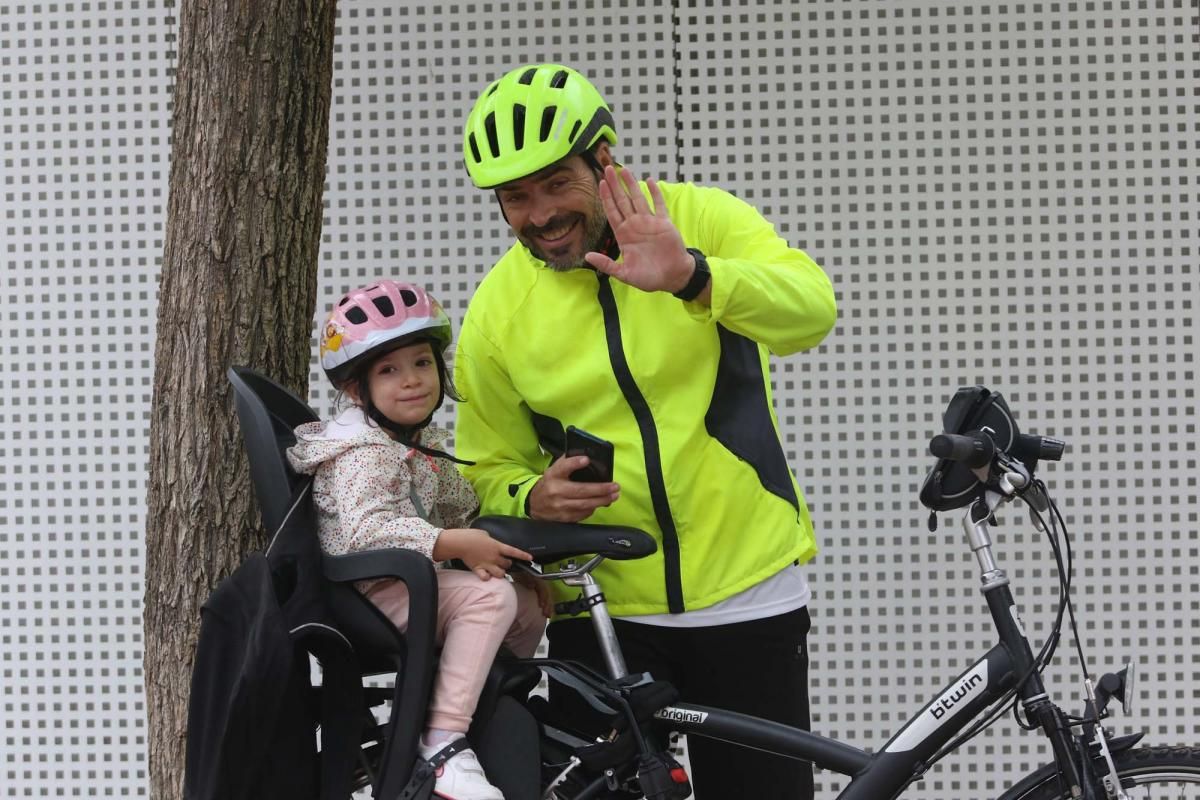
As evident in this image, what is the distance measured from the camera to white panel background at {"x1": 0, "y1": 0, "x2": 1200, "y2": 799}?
418cm

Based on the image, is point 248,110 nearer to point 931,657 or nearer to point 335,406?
point 335,406

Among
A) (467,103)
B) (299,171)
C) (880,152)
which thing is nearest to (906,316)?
(880,152)

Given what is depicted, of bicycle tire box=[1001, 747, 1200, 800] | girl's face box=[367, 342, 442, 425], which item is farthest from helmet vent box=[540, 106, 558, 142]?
bicycle tire box=[1001, 747, 1200, 800]

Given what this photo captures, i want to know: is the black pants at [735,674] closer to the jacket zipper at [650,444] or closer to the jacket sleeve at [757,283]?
the jacket zipper at [650,444]

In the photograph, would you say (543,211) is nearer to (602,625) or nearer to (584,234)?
(584,234)

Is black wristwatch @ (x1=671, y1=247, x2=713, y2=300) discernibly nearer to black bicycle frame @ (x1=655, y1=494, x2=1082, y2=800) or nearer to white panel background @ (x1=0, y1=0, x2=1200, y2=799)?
black bicycle frame @ (x1=655, y1=494, x2=1082, y2=800)

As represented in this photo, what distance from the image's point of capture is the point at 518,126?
2414mm

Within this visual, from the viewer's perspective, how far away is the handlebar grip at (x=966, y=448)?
7.24ft

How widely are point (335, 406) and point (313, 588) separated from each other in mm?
470

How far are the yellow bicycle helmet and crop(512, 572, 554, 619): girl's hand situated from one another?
733mm


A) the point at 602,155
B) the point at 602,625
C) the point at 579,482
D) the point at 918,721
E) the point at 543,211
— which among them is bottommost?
the point at 918,721

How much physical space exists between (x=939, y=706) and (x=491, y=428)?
→ 98 cm

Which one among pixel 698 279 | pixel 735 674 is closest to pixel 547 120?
pixel 698 279

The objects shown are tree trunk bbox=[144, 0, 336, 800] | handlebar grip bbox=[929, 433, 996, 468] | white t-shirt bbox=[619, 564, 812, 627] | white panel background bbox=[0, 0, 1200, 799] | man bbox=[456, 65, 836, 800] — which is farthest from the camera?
white panel background bbox=[0, 0, 1200, 799]
